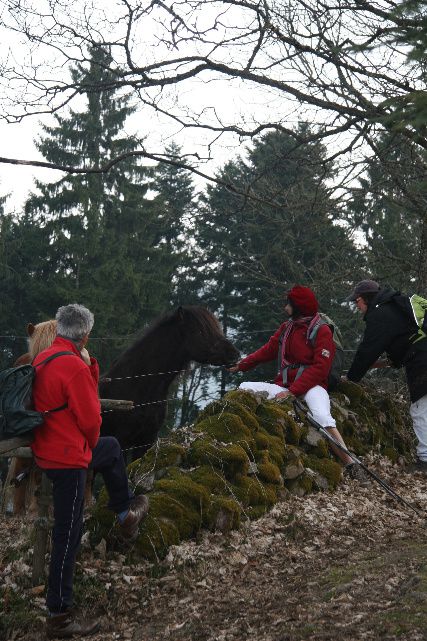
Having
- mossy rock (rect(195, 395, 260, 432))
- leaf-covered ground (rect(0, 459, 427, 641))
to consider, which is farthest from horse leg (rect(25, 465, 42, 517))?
mossy rock (rect(195, 395, 260, 432))

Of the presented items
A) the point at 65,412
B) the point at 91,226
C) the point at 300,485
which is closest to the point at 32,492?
the point at 65,412

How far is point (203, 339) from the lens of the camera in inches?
328

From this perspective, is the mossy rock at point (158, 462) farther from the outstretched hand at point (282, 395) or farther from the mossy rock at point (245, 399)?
the outstretched hand at point (282, 395)

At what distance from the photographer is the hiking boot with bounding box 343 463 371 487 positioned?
7.59 meters

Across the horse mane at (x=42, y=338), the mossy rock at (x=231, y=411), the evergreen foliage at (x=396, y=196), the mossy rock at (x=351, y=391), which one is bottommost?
the mossy rock at (x=351, y=391)

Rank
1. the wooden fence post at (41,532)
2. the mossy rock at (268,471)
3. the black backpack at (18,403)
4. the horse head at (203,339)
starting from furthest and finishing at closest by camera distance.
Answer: the horse head at (203,339)
the mossy rock at (268,471)
the wooden fence post at (41,532)
the black backpack at (18,403)

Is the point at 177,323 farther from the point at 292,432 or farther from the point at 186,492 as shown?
the point at 186,492

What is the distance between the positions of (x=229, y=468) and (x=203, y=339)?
239 cm

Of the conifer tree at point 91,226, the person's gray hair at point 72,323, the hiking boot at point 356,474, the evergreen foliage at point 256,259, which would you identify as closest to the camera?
the person's gray hair at point 72,323

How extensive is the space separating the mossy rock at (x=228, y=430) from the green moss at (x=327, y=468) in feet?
2.84

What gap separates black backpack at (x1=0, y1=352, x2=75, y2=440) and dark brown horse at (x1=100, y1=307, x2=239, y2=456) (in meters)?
3.79

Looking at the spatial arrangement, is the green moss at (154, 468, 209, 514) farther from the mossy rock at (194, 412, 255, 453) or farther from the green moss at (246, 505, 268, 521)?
the mossy rock at (194, 412, 255, 453)

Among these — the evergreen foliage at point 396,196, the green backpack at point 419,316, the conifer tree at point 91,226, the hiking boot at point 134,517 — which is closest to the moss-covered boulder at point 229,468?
the hiking boot at point 134,517

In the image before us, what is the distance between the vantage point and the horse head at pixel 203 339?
327 inches
